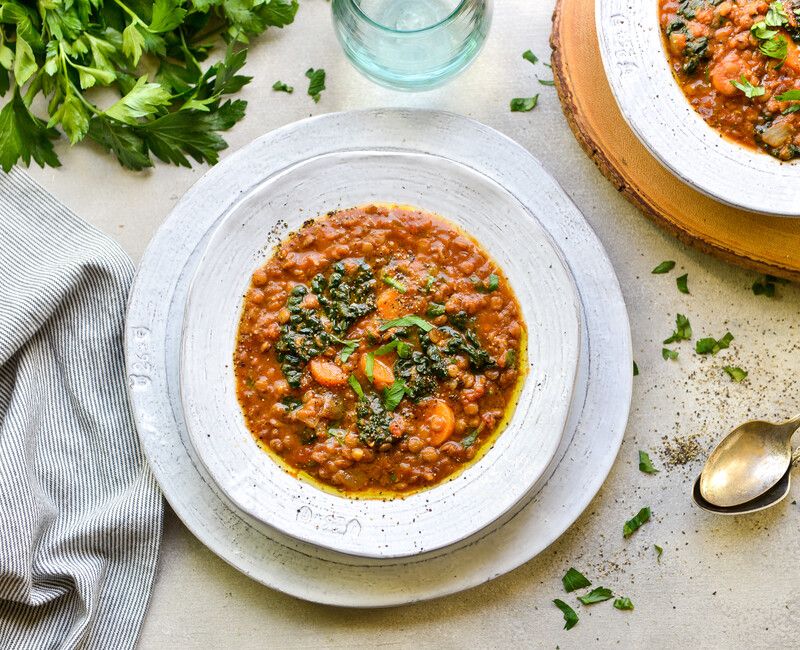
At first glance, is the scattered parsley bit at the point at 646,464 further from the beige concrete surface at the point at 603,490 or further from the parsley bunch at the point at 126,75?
the parsley bunch at the point at 126,75

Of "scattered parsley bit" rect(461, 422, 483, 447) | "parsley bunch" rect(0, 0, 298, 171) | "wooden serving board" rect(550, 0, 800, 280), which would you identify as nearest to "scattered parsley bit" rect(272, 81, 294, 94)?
"parsley bunch" rect(0, 0, 298, 171)

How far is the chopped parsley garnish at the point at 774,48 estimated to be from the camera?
331 cm

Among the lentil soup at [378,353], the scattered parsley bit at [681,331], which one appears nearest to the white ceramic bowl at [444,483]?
the lentil soup at [378,353]

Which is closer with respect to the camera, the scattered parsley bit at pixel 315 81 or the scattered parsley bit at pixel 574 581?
the scattered parsley bit at pixel 574 581

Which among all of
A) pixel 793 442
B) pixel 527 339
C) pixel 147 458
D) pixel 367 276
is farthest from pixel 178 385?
pixel 793 442

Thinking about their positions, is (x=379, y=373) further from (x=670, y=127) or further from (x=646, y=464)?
(x=670, y=127)

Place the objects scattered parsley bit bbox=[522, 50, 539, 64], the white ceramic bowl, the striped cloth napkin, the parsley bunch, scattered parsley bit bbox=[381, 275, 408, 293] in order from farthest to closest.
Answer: scattered parsley bit bbox=[522, 50, 539, 64], the parsley bunch, the striped cloth napkin, scattered parsley bit bbox=[381, 275, 408, 293], the white ceramic bowl

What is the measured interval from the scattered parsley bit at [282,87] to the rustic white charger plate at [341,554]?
407 millimetres

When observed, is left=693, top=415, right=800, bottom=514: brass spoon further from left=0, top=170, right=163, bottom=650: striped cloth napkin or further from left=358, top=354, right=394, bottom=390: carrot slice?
left=0, top=170, right=163, bottom=650: striped cloth napkin

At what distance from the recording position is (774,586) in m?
A: 3.69

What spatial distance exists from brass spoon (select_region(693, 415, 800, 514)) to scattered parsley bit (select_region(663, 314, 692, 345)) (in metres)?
0.50

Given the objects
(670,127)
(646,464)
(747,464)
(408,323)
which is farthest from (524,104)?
(747,464)

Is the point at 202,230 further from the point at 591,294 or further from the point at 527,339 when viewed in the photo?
the point at 591,294

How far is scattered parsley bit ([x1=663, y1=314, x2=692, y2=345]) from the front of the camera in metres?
3.77
